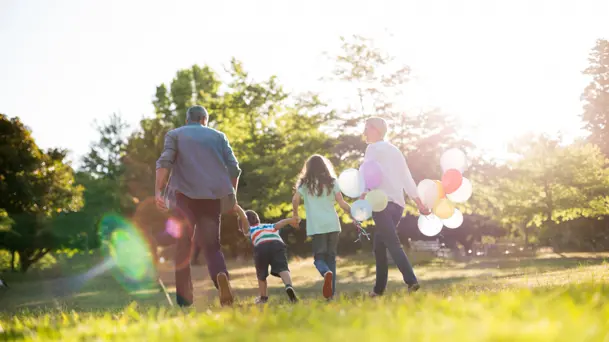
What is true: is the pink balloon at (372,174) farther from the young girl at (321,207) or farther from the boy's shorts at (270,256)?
the boy's shorts at (270,256)

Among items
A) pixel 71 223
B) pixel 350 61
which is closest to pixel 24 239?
pixel 71 223

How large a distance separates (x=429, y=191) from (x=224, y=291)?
11.1m

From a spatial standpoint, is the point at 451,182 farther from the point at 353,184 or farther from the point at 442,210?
the point at 353,184

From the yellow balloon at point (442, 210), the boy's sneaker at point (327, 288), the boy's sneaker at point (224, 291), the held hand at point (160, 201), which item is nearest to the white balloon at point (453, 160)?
the yellow balloon at point (442, 210)

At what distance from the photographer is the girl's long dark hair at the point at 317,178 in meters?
8.57

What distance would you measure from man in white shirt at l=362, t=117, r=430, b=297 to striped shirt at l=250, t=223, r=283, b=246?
1729 mm

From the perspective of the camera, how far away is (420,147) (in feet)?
93.0

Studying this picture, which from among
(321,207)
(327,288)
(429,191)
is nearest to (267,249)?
(321,207)

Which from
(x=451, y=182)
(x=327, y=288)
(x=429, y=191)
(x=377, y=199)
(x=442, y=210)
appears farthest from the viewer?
(x=451, y=182)

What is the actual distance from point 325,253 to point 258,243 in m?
1.15

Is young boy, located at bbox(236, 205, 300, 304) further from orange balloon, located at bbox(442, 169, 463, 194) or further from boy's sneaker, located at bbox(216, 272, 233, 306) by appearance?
orange balloon, located at bbox(442, 169, 463, 194)

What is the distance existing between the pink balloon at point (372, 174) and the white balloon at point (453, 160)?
68.7 feet

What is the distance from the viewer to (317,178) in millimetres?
8586

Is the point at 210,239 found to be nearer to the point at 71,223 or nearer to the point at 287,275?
the point at 287,275
